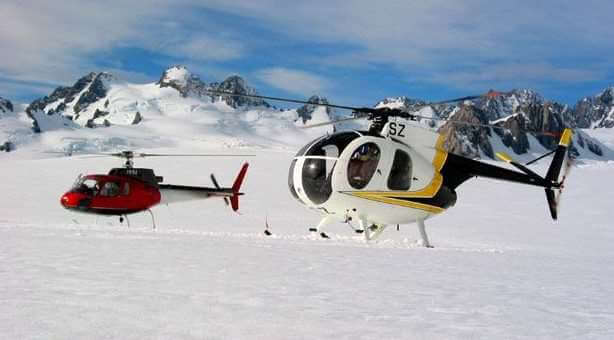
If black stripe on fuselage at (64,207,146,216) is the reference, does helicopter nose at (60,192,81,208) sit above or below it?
above

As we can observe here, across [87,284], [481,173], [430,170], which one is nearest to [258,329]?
[87,284]

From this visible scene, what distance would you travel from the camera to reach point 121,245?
8688 millimetres

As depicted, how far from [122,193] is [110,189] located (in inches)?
15.4

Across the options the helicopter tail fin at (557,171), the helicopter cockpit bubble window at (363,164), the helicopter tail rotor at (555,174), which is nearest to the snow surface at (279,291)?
the helicopter cockpit bubble window at (363,164)

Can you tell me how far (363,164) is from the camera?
499 inches

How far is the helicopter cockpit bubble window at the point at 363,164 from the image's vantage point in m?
12.5

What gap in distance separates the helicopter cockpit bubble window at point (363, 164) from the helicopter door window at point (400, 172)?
556 mm

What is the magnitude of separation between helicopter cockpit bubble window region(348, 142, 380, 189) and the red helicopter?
21.7ft

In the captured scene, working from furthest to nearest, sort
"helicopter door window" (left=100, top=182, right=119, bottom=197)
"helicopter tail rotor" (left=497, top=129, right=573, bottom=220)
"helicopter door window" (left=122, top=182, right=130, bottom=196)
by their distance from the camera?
1. "helicopter door window" (left=122, top=182, right=130, bottom=196)
2. "helicopter door window" (left=100, top=182, right=119, bottom=197)
3. "helicopter tail rotor" (left=497, top=129, right=573, bottom=220)

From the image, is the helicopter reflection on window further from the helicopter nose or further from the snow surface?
the snow surface

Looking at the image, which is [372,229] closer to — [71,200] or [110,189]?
[110,189]

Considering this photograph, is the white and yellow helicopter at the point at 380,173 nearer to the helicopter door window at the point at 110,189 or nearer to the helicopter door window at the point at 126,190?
the helicopter door window at the point at 126,190

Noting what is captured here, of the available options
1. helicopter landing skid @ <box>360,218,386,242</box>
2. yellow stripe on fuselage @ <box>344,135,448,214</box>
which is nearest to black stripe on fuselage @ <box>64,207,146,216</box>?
helicopter landing skid @ <box>360,218,386,242</box>

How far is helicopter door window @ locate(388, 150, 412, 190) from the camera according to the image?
13.0 meters
